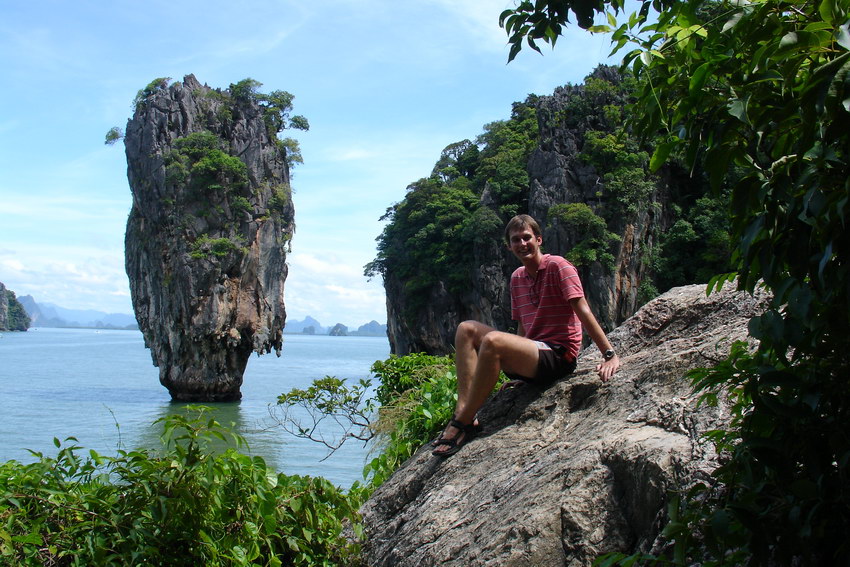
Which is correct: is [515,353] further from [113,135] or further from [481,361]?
[113,135]

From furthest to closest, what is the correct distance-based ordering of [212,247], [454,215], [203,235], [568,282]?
[454,215] < [203,235] < [212,247] < [568,282]

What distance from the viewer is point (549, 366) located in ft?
11.6

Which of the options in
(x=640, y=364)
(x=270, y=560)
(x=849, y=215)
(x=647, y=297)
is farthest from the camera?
(x=647, y=297)

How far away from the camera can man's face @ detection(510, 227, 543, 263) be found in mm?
3752

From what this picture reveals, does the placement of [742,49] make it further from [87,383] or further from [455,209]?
[87,383]

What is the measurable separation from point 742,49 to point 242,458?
2288 millimetres

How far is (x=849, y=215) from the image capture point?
117 cm

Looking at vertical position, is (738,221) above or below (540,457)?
above

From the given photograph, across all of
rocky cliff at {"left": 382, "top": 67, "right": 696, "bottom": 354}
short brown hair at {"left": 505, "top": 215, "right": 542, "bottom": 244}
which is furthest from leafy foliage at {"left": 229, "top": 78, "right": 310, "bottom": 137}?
short brown hair at {"left": 505, "top": 215, "right": 542, "bottom": 244}

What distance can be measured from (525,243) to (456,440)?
109 cm

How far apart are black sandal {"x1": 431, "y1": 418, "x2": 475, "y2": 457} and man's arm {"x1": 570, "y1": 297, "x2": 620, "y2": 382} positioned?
70 cm

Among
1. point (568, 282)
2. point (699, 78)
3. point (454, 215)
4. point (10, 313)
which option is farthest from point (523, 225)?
point (10, 313)

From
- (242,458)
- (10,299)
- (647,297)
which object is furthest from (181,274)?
(10,299)

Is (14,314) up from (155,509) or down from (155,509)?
up
